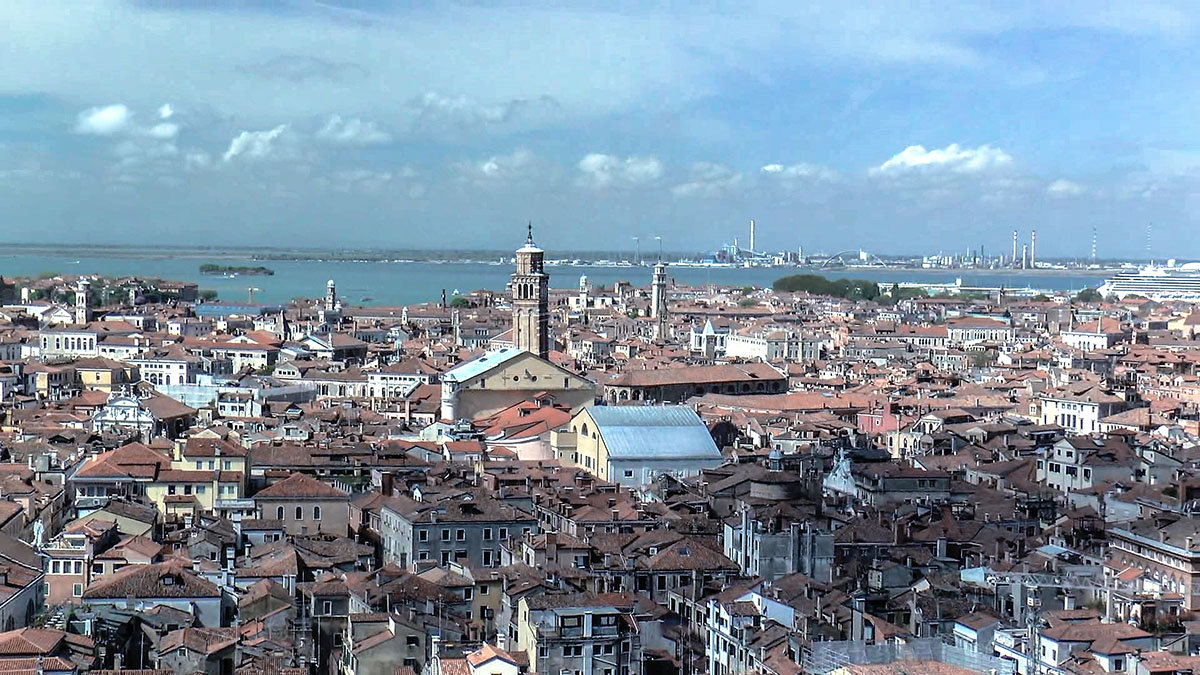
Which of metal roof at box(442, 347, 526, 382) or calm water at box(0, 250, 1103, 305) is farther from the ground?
metal roof at box(442, 347, 526, 382)

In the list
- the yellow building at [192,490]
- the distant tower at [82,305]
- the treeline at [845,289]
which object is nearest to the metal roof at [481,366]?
the yellow building at [192,490]

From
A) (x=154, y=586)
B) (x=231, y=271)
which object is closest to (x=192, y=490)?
(x=154, y=586)

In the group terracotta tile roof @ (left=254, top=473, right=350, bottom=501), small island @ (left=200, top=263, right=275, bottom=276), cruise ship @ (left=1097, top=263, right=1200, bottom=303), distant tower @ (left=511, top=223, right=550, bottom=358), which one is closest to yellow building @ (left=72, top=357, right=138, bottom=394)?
distant tower @ (left=511, top=223, right=550, bottom=358)

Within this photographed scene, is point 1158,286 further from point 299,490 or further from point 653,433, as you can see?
point 299,490

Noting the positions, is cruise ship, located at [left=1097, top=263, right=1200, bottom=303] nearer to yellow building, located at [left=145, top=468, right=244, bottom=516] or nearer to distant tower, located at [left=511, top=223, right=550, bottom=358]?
distant tower, located at [left=511, top=223, right=550, bottom=358]

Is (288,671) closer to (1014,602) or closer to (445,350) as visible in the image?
(1014,602)

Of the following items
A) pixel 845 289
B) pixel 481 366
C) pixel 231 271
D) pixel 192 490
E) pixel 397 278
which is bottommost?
pixel 397 278

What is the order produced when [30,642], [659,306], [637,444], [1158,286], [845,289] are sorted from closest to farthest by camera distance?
[30,642] < [637,444] < [659,306] < [845,289] < [1158,286]
